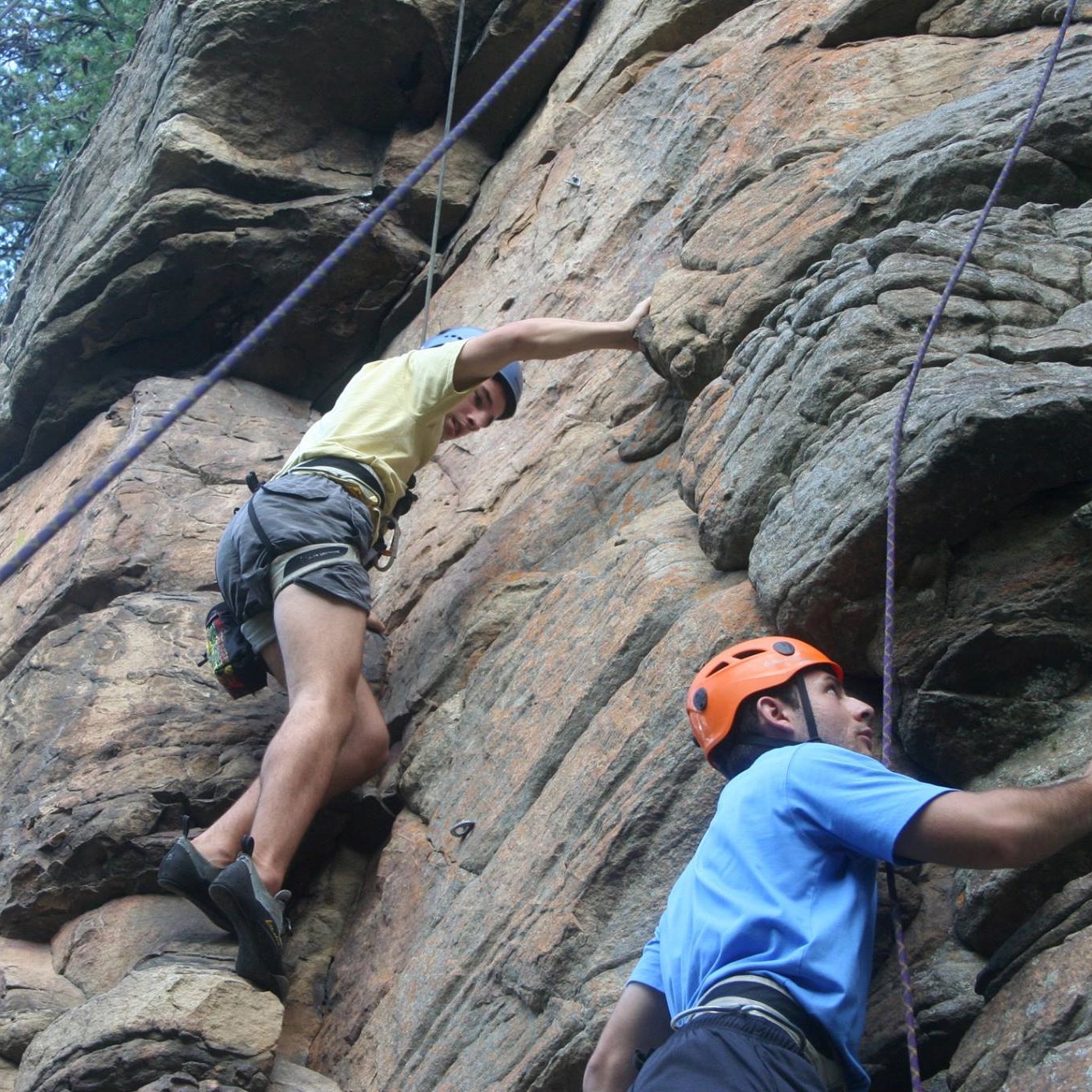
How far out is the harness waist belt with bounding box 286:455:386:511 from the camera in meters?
6.14

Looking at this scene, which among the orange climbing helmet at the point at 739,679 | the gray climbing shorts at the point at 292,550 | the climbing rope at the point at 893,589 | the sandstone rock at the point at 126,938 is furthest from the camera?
the gray climbing shorts at the point at 292,550

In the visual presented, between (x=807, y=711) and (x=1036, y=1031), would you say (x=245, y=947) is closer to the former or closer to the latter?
(x=807, y=711)

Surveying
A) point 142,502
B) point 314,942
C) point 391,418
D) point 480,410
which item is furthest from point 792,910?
point 142,502

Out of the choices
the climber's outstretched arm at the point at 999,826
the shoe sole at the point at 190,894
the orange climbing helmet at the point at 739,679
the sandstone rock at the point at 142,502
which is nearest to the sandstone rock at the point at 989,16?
the orange climbing helmet at the point at 739,679

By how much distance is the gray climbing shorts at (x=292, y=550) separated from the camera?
577 centimetres

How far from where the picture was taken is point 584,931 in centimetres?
427

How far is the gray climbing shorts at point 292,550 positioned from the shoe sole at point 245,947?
133 centimetres

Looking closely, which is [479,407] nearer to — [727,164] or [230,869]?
[727,164]

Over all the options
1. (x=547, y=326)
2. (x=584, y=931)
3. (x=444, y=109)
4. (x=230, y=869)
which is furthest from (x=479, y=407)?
(x=444, y=109)

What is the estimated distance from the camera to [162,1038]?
4641 mm

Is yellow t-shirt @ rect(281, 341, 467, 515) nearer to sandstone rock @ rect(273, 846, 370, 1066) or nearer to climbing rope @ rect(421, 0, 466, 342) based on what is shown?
sandstone rock @ rect(273, 846, 370, 1066)

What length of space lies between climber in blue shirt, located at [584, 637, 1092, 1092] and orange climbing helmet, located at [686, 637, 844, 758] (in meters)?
0.17

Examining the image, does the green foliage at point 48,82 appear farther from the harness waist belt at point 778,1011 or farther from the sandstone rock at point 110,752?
the harness waist belt at point 778,1011

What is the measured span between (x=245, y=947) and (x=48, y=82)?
15.5 m
